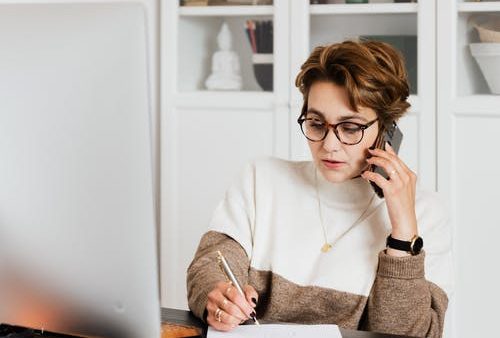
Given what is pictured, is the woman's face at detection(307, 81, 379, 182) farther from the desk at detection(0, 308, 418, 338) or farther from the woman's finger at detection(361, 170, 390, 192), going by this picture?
the desk at detection(0, 308, 418, 338)

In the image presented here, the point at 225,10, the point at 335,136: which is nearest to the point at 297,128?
the point at 225,10

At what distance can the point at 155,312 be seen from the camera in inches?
39.4

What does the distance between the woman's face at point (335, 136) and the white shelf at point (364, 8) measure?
1339 mm

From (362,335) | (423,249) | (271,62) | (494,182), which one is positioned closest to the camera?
(362,335)

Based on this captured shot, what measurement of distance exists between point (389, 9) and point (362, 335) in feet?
6.04

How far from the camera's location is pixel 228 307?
1.45 metres

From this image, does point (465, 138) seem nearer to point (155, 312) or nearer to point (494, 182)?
point (494, 182)

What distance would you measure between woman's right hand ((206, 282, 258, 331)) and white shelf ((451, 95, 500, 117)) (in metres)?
1.60

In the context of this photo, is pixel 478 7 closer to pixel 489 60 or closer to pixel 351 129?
pixel 489 60

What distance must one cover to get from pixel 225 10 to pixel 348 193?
160cm

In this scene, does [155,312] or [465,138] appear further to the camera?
[465,138]

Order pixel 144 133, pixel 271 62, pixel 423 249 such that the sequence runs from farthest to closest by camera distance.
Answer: pixel 271 62 < pixel 423 249 < pixel 144 133

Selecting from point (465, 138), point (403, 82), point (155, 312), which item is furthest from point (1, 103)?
point (465, 138)

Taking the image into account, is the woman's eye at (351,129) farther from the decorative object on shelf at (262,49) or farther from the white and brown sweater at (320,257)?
the decorative object on shelf at (262,49)
